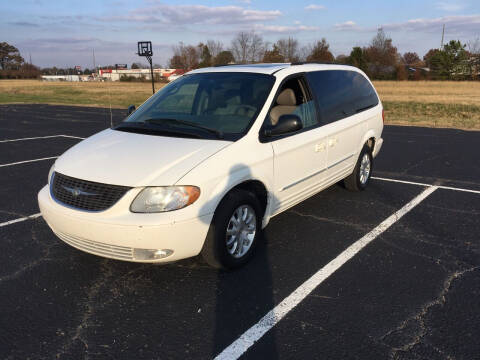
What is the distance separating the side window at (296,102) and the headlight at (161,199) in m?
1.51

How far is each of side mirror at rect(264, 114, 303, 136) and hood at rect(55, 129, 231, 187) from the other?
20.1 inches

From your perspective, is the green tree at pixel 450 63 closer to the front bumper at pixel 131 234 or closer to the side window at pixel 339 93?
the side window at pixel 339 93

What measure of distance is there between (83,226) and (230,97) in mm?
2006

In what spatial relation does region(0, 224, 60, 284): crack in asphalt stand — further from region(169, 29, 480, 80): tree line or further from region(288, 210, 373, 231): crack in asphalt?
region(169, 29, 480, 80): tree line

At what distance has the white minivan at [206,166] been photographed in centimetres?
319

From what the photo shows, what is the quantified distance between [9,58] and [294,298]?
12762 centimetres

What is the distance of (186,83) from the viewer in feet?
16.4

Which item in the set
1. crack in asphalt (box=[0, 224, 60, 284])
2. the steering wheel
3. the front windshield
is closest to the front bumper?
crack in asphalt (box=[0, 224, 60, 284])

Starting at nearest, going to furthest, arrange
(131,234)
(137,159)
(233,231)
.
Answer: (131,234)
(137,159)
(233,231)

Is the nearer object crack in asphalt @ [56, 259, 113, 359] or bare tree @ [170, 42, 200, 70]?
crack in asphalt @ [56, 259, 113, 359]

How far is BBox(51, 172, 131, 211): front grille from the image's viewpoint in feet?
10.5

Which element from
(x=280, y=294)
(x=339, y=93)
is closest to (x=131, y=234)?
(x=280, y=294)

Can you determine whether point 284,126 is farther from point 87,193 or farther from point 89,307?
point 89,307

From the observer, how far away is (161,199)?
318 centimetres
